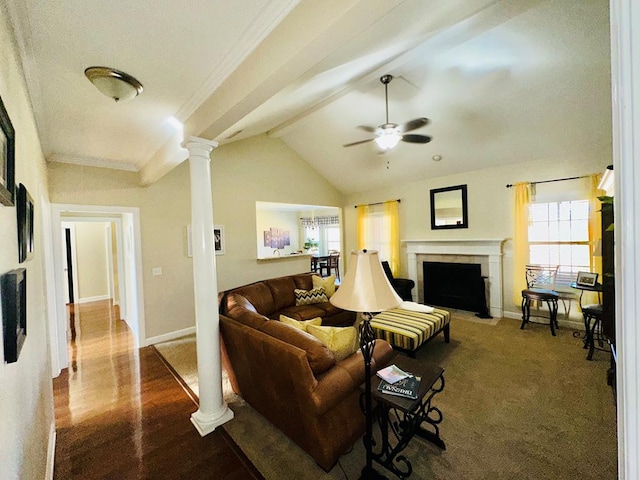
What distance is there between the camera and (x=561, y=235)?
13.7 ft

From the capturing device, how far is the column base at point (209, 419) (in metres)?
2.16

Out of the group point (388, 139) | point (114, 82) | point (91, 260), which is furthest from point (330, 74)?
point (91, 260)

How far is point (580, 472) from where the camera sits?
1728 mm

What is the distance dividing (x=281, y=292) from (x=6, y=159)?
3.55 meters

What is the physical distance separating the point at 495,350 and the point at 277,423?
2883mm

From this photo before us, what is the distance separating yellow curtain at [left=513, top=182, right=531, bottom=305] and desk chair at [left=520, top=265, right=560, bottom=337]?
0.09 m

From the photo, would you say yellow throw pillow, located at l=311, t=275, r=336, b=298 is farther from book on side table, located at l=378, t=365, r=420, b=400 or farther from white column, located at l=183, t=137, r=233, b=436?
book on side table, located at l=378, t=365, r=420, b=400

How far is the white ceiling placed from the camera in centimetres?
123

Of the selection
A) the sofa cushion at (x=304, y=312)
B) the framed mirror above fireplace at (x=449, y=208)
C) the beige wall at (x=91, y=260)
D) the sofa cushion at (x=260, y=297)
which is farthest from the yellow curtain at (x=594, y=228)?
the beige wall at (x=91, y=260)

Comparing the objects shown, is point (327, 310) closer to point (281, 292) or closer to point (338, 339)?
point (281, 292)

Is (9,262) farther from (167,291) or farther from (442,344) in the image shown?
(442,344)

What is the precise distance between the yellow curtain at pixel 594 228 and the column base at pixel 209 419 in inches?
193

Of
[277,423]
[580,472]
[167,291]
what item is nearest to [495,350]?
[580,472]

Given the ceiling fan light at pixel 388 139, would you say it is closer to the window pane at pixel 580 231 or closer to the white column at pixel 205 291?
the white column at pixel 205 291
